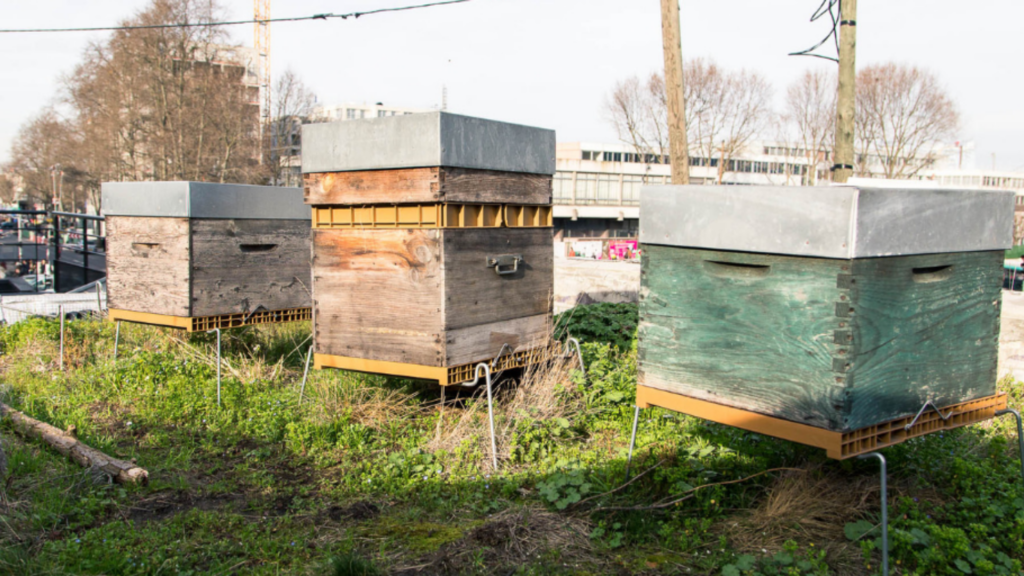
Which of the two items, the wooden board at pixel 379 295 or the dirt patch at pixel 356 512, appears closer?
the dirt patch at pixel 356 512

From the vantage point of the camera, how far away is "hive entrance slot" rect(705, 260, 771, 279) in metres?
3.79

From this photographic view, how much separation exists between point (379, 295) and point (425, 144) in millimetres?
1266

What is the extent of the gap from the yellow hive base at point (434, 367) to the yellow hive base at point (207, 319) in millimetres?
1876

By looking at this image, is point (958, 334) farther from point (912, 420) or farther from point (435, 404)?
point (435, 404)

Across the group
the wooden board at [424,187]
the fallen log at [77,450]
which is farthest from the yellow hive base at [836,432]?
the fallen log at [77,450]

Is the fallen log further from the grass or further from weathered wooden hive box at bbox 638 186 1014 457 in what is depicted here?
weathered wooden hive box at bbox 638 186 1014 457

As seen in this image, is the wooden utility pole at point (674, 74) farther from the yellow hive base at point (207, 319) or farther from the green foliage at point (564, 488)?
the yellow hive base at point (207, 319)

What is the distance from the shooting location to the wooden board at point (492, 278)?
547 centimetres

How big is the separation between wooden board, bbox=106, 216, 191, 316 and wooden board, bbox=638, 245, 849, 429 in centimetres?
496

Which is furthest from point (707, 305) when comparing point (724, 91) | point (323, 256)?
point (724, 91)

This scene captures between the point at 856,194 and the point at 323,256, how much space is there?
4155mm

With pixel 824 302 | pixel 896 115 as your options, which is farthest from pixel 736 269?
pixel 896 115

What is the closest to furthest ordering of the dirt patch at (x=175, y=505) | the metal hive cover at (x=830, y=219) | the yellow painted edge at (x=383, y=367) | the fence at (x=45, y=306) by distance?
the metal hive cover at (x=830, y=219) < the dirt patch at (x=175, y=505) < the yellow painted edge at (x=383, y=367) < the fence at (x=45, y=306)

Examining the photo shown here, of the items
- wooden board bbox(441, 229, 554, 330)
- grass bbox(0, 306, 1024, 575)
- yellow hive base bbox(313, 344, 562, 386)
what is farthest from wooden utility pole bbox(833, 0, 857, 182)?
yellow hive base bbox(313, 344, 562, 386)
